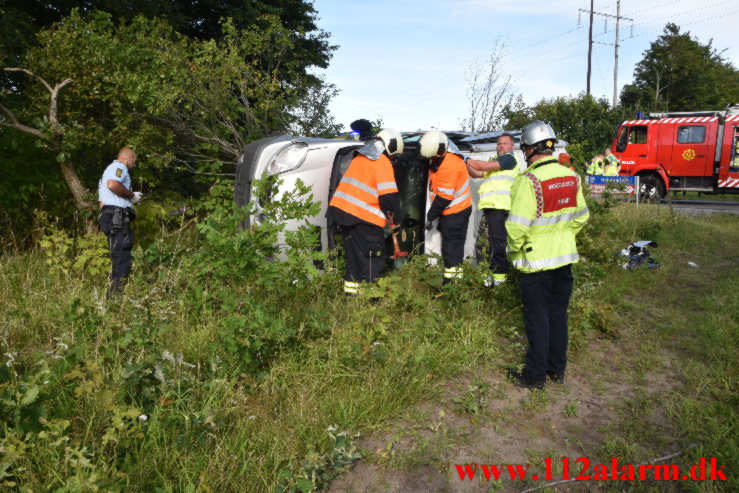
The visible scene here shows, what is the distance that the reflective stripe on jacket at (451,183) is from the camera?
5.30 m

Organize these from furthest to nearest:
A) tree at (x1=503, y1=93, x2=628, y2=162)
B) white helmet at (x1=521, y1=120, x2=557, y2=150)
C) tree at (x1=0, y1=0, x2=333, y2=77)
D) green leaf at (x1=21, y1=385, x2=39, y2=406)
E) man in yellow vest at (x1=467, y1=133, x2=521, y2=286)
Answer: tree at (x1=503, y1=93, x2=628, y2=162) → tree at (x1=0, y1=0, x2=333, y2=77) → man in yellow vest at (x1=467, y1=133, x2=521, y2=286) → white helmet at (x1=521, y1=120, x2=557, y2=150) → green leaf at (x1=21, y1=385, x2=39, y2=406)

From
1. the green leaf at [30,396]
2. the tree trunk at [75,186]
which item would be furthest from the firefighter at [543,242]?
the tree trunk at [75,186]

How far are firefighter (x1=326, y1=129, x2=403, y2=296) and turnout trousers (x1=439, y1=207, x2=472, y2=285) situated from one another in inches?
28.6

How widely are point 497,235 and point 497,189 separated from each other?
0.49 m

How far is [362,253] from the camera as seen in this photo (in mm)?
4863

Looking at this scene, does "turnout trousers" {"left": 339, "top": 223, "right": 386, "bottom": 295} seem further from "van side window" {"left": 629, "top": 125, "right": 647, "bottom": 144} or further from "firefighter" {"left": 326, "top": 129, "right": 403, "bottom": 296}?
"van side window" {"left": 629, "top": 125, "right": 647, "bottom": 144}

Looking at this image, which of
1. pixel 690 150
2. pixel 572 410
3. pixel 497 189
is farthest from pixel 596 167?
pixel 572 410

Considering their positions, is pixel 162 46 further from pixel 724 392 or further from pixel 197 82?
pixel 724 392

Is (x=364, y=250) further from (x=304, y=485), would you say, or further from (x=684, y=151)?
(x=684, y=151)

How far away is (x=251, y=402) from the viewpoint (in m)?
3.03

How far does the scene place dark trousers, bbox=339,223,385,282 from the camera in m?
4.83

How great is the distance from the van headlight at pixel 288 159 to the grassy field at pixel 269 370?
1.21 m

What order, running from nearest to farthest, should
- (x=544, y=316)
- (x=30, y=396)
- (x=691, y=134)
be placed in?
(x=30, y=396)
(x=544, y=316)
(x=691, y=134)

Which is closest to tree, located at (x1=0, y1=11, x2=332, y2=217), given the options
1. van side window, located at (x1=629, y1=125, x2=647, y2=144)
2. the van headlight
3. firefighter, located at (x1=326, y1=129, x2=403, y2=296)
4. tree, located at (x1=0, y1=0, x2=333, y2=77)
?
tree, located at (x1=0, y1=0, x2=333, y2=77)
